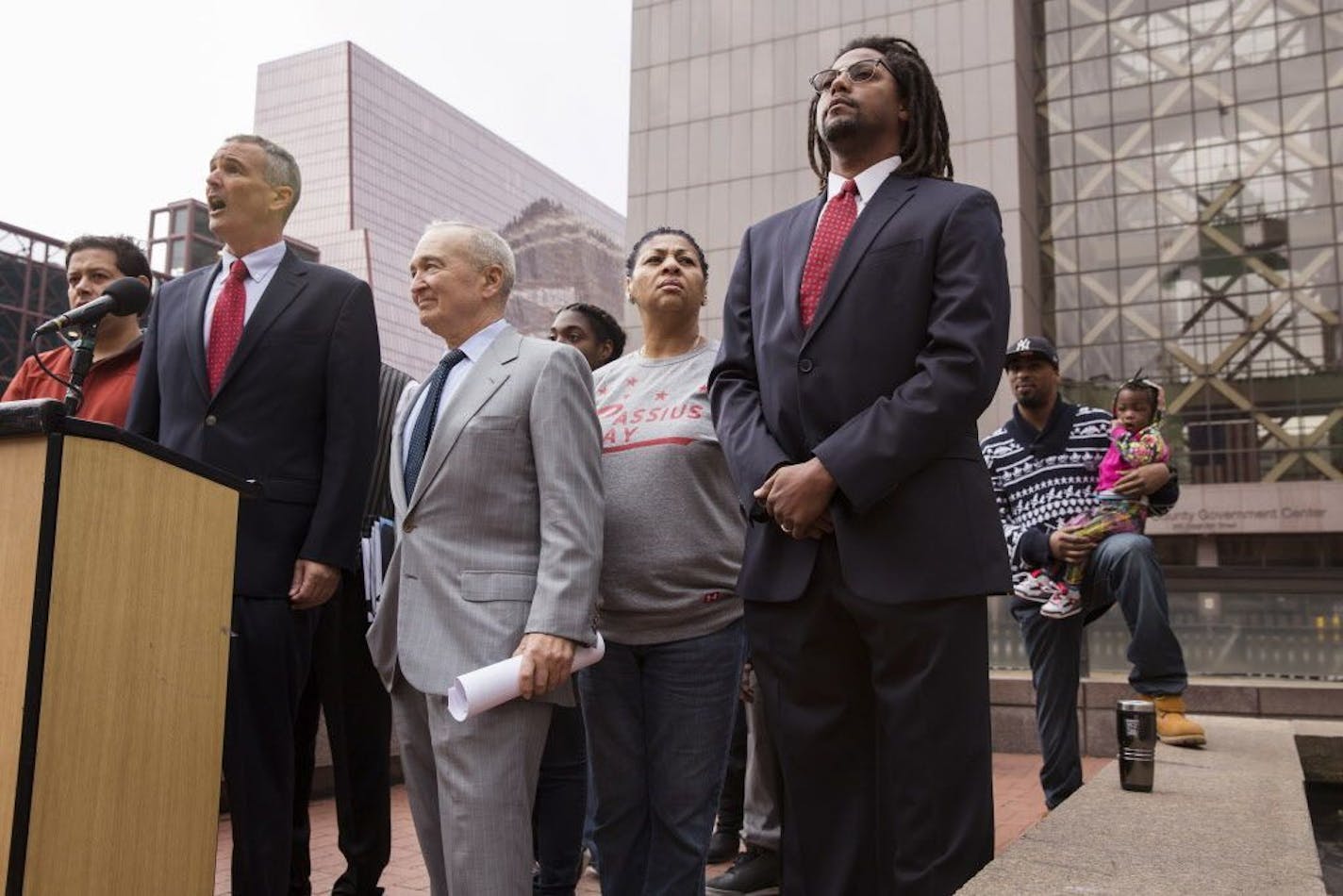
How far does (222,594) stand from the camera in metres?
2.50

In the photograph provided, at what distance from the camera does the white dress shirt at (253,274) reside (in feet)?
10.1

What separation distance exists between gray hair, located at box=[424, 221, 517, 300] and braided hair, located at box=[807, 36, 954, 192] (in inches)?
37.5

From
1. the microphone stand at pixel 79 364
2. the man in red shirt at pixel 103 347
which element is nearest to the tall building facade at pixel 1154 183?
the man in red shirt at pixel 103 347

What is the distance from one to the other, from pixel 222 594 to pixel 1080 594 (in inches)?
148

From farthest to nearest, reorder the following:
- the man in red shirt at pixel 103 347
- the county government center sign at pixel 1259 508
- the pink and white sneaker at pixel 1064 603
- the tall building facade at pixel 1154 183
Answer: the tall building facade at pixel 1154 183 < the county government center sign at pixel 1259 508 < the pink and white sneaker at pixel 1064 603 < the man in red shirt at pixel 103 347

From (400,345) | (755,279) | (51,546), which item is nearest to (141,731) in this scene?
(51,546)

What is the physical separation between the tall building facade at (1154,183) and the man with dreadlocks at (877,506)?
105 feet

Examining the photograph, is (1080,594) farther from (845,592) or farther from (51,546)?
(51,546)

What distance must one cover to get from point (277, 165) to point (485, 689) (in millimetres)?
1895

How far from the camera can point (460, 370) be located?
2.84 metres

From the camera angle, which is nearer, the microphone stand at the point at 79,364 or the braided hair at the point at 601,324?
the microphone stand at the point at 79,364

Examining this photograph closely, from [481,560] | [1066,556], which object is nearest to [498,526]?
[481,560]

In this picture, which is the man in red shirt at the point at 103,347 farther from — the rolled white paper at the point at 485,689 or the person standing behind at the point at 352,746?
the rolled white paper at the point at 485,689

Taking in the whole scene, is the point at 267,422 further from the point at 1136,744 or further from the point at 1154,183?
the point at 1154,183
